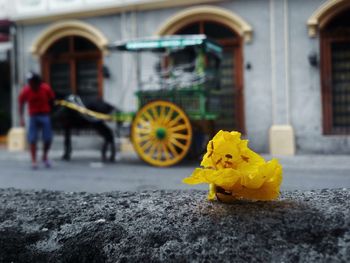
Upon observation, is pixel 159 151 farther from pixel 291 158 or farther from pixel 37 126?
pixel 291 158

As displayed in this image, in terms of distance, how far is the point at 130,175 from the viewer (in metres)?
→ 8.39

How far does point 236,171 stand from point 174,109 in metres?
7.57

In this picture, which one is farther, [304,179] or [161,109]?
[161,109]

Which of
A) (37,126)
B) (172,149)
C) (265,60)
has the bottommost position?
(172,149)

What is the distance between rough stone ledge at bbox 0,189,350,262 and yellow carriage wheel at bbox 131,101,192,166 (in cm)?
702

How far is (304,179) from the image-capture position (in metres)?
7.29

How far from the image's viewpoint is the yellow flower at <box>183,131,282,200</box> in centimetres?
217

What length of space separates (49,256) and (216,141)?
84cm

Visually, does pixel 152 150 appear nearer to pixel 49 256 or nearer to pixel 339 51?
pixel 339 51

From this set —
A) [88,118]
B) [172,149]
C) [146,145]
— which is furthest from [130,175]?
[88,118]

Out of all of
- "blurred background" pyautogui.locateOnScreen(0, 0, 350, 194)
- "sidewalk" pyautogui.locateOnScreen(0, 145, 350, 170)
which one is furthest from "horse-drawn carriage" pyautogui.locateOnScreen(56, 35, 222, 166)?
"sidewalk" pyautogui.locateOnScreen(0, 145, 350, 170)

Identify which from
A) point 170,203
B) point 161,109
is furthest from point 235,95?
point 170,203

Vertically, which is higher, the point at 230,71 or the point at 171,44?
the point at 171,44

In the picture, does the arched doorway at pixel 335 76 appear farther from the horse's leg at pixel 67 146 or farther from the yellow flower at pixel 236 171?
the yellow flower at pixel 236 171
